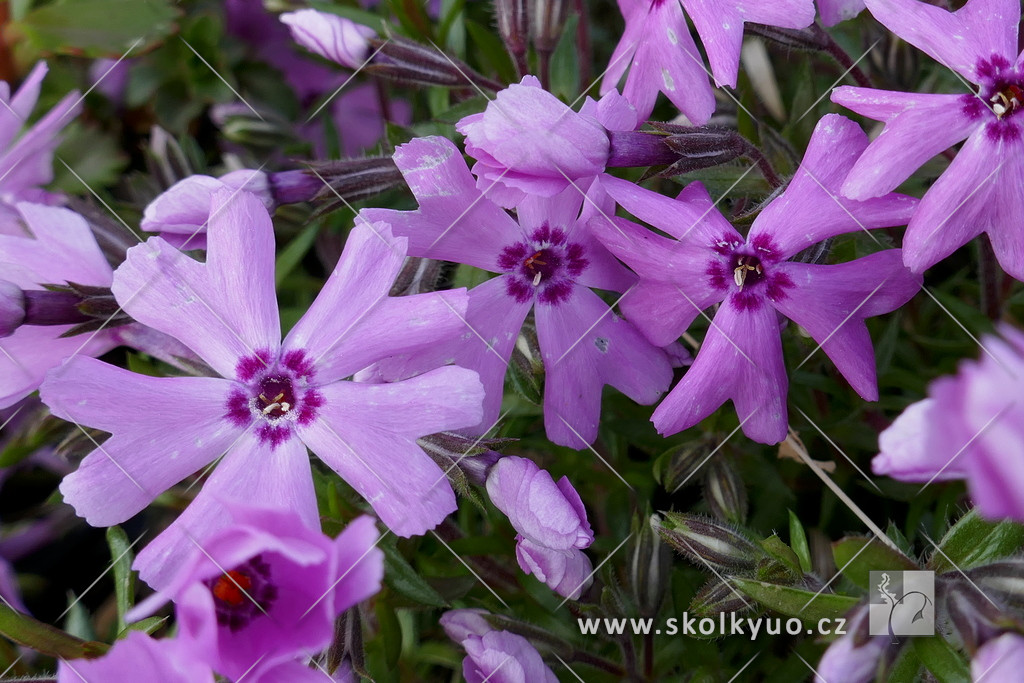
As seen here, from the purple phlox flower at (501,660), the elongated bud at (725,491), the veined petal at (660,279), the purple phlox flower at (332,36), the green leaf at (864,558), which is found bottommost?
the purple phlox flower at (501,660)

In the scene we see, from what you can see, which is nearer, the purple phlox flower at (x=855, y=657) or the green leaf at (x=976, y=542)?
the purple phlox flower at (x=855, y=657)

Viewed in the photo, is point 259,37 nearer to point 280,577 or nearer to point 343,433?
point 343,433

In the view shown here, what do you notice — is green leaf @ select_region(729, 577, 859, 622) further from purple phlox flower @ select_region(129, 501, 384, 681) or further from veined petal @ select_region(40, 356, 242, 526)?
veined petal @ select_region(40, 356, 242, 526)

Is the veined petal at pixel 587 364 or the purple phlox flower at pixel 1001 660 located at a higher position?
the veined petal at pixel 587 364

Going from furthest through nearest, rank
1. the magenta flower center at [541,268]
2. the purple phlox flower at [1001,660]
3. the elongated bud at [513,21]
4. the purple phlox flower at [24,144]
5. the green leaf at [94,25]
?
1. the green leaf at [94,25]
2. the purple phlox flower at [24,144]
3. the elongated bud at [513,21]
4. the magenta flower center at [541,268]
5. the purple phlox flower at [1001,660]

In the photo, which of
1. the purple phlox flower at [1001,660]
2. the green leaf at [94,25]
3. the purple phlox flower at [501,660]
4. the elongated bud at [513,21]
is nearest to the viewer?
the purple phlox flower at [1001,660]

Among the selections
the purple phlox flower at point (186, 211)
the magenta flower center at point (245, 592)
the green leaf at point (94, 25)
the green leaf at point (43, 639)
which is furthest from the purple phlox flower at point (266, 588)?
the green leaf at point (94, 25)

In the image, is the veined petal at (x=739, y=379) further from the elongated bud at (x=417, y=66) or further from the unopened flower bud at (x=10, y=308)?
the unopened flower bud at (x=10, y=308)
